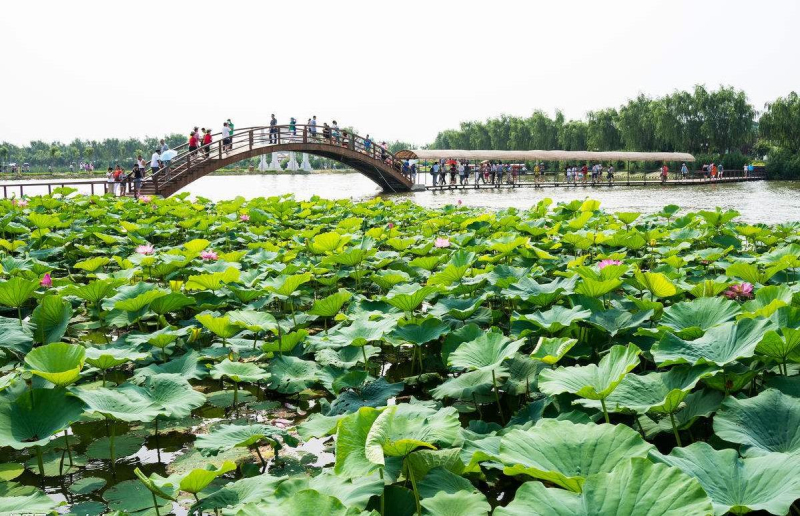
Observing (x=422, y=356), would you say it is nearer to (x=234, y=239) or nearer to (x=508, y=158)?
(x=234, y=239)

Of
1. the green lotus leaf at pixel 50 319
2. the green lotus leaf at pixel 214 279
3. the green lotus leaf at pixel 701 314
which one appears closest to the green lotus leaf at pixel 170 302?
the green lotus leaf at pixel 214 279

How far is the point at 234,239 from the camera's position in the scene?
18.5 ft

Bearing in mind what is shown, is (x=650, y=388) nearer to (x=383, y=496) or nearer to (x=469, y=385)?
(x=469, y=385)

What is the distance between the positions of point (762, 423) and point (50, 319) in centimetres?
239

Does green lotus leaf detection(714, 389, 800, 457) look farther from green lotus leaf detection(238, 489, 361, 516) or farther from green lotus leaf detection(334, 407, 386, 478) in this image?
green lotus leaf detection(238, 489, 361, 516)

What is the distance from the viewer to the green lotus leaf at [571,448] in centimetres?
111

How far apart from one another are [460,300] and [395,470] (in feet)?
4.31

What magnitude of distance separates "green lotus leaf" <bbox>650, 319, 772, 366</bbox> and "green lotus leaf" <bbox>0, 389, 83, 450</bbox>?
150 cm

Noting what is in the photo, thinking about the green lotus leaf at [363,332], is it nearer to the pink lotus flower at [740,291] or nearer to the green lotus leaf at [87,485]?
the green lotus leaf at [87,485]

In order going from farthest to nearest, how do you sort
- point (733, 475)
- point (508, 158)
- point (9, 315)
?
point (508, 158)
point (9, 315)
point (733, 475)

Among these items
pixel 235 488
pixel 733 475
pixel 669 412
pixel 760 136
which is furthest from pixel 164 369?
pixel 760 136

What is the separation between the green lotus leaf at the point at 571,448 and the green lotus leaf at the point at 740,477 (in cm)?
6

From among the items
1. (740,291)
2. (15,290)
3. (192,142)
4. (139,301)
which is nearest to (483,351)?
(740,291)

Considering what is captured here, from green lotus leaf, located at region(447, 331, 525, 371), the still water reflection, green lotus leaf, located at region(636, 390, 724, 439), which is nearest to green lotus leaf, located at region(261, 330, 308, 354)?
green lotus leaf, located at region(447, 331, 525, 371)
